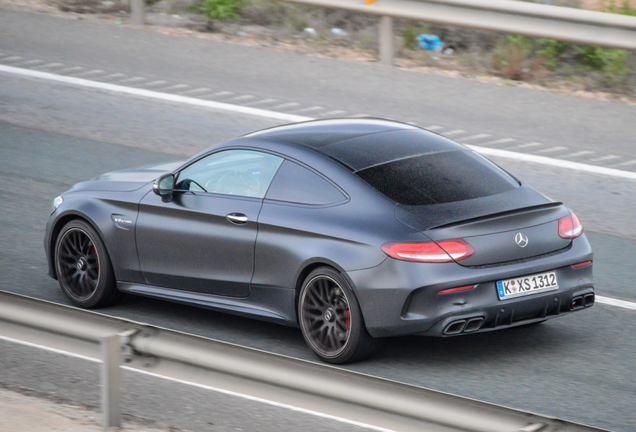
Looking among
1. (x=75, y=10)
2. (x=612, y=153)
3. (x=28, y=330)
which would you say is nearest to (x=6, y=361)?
(x=28, y=330)

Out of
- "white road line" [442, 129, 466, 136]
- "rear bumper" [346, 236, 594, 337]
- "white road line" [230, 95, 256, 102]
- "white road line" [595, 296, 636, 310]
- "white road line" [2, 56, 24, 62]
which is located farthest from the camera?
"white road line" [2, 56, 24, 62]

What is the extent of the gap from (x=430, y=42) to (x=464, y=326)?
10.7 metres

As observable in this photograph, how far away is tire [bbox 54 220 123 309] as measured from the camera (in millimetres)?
8477

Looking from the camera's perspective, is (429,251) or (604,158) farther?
(604,158)

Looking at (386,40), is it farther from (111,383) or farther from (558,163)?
(111,383)

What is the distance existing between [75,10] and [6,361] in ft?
41.0

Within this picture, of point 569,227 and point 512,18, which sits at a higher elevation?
point 512,18

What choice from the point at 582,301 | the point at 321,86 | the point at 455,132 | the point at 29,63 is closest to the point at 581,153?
the point at 455,132

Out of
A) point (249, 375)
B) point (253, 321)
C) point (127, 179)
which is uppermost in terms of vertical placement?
point (127, 179)

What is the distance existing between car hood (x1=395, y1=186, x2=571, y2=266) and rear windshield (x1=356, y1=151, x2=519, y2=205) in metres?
0.09

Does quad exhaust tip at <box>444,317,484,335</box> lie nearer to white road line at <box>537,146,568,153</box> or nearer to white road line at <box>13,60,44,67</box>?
white road line at <box>537,146,568,153</box>

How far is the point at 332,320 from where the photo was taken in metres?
7.07

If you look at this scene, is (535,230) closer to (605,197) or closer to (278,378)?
(278,378)

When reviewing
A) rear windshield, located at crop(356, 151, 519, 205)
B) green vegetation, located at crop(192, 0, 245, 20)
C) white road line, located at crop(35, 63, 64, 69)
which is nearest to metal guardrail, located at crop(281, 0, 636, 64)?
green vegetation, located at crop(192, 0, 245, 20)
